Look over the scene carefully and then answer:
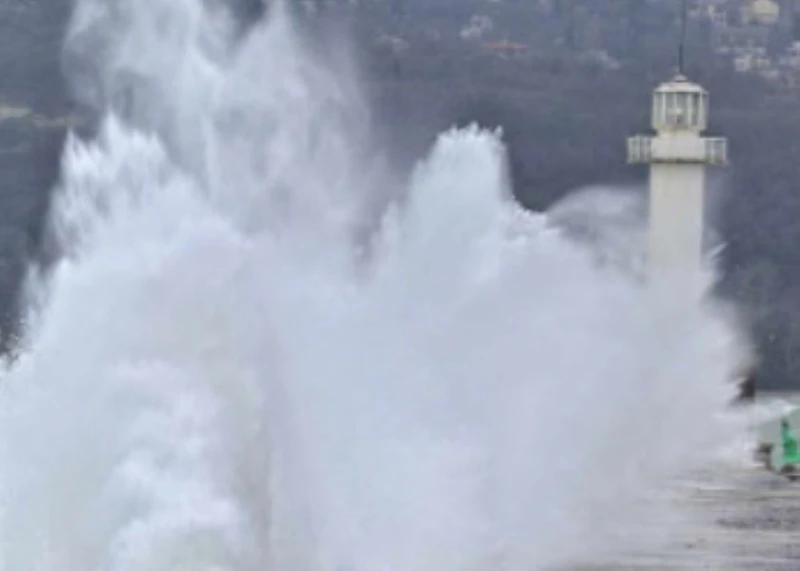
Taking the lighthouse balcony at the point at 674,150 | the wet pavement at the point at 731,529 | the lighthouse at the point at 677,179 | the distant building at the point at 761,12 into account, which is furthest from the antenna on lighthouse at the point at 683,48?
the distant building at the point at 761,12

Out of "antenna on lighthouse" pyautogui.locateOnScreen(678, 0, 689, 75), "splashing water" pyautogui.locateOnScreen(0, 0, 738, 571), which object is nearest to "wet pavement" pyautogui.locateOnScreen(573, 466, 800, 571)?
"splashing water" pyautogui.locateOnScreen(0, 0, 738, 571)

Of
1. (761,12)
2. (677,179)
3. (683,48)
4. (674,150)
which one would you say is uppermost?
(761,12)

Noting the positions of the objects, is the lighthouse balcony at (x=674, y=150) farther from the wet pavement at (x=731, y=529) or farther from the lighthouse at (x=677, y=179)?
the wet pavement at (x=731, y=529)

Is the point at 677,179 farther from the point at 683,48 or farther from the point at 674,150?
the point at 683,48

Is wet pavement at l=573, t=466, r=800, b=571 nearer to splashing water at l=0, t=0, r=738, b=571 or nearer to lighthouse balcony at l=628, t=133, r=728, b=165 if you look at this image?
splashing water at l=0, t=0, r=738, b=571

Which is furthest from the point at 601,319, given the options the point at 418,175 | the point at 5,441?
the point at 5,441

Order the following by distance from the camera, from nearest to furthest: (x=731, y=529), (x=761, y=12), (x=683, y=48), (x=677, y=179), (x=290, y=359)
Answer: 1. (x=290, y=359)
2. (x=731, y=529)
3. (x=677, y=179)
4. (x=683, y=48)
5. (x=761, y=12)

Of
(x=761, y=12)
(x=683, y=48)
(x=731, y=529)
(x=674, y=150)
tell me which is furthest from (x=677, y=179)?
(x=761, y=12)
